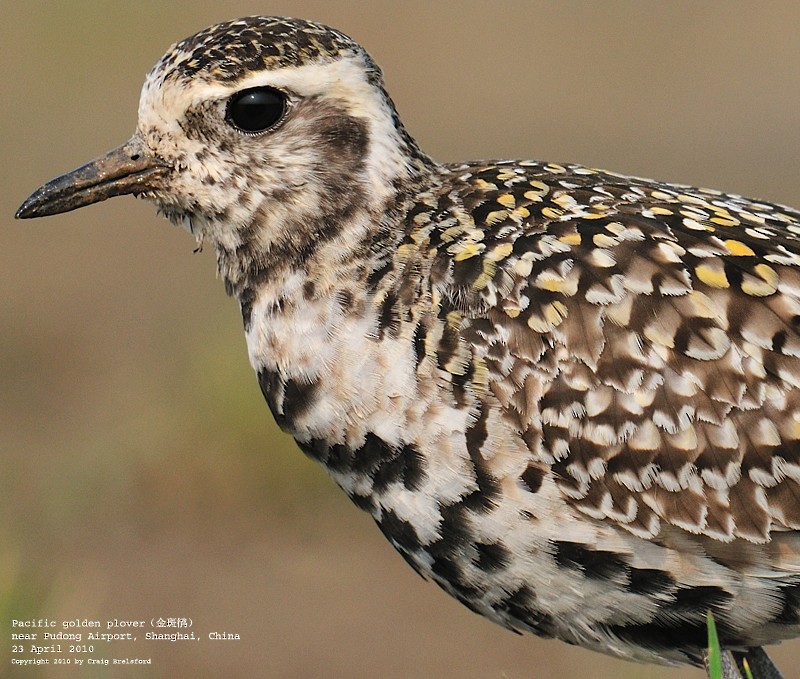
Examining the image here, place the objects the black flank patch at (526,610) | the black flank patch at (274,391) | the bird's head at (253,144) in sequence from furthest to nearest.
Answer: the black flank patch at (274,391) → the bird's head at (253,144) → the black flank patch at (526,610)

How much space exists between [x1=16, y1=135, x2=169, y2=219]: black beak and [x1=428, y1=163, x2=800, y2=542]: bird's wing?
1295 millimetres

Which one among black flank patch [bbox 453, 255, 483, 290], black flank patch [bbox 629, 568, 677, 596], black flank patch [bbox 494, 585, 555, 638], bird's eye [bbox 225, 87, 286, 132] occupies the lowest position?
black flank patch [bbox 494, 585, 555, 638]

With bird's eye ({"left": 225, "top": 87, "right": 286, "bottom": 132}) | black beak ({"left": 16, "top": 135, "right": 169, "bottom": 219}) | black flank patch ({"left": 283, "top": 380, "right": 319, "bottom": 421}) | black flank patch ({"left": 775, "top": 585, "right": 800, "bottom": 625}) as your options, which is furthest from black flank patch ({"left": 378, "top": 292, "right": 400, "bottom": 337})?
black flank patch ({"left": 775, "top": 585, "right": 800, "bottom": 625})

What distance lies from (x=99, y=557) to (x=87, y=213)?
7904mm

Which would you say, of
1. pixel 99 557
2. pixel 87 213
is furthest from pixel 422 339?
pixel 87 213

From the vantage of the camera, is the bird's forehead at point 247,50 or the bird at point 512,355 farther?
the bird's forehead at point 247,50

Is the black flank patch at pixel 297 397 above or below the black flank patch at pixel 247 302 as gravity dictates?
below

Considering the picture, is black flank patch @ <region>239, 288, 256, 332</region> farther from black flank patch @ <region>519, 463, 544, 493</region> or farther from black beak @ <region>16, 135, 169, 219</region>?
black flank patch @ <region>519, 463, 544, 493</region>

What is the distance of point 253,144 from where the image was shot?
19.2 ft

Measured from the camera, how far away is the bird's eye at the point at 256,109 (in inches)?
230

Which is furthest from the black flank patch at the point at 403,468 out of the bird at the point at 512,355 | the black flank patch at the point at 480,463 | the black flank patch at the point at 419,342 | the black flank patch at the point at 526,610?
the black flank patch at the point at 526,610

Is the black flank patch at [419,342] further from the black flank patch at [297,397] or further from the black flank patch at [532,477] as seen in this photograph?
the black flank patch at [532,477]

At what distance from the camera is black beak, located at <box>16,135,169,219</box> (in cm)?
592

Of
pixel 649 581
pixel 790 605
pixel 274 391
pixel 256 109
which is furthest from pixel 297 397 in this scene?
pixel 790 605
